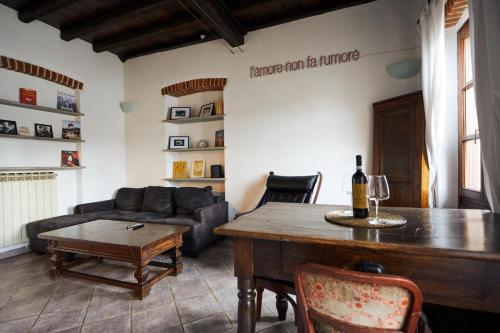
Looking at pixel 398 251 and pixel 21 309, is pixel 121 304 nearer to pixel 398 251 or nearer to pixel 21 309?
pixel 21 309

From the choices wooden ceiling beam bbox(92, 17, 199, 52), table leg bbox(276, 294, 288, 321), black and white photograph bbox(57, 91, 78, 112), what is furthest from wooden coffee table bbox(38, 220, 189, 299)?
wooden ceiling beam bbox(92, 17, 199, 52)

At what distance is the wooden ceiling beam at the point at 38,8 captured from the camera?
116 inches

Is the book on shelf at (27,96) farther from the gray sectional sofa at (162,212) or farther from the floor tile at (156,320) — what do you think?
the floor tile at (156,320)

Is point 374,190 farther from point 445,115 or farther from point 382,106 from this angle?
point 382,106

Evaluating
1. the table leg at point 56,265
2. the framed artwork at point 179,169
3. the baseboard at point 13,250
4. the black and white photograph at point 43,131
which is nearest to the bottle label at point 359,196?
the table leg at point 56,265

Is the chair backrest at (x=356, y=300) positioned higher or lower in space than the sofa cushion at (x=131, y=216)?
higher

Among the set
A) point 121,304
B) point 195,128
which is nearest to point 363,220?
point 121,304

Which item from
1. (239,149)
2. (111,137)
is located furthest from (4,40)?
(239,149)

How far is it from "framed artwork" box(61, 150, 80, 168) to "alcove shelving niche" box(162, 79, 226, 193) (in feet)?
4.31

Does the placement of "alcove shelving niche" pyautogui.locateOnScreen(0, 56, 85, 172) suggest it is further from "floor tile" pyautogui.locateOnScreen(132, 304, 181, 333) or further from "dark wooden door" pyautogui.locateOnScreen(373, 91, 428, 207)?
"dark wooden door" pyautogui.locateOnScreen(373, 91, 428, 207)

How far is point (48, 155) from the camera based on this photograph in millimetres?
3547

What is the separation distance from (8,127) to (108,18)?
6.11ft

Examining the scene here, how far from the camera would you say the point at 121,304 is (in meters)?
1.97

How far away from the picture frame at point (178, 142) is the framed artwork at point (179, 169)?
0.30 metres
